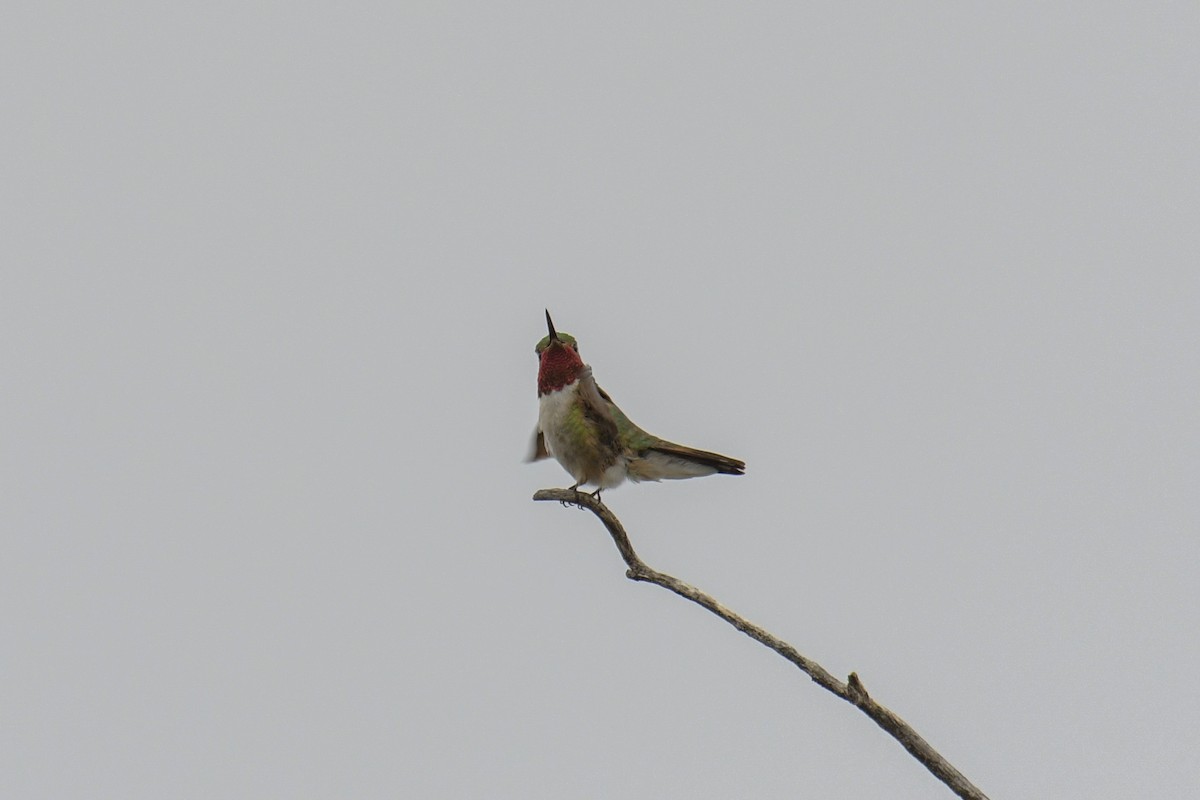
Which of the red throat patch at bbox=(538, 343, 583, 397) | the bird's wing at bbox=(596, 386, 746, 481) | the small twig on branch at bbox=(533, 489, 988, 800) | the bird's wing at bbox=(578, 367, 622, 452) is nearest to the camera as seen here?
the small twig on branch at bbox=(533, 489, 988, 800)

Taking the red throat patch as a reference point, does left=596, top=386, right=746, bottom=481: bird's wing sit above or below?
below

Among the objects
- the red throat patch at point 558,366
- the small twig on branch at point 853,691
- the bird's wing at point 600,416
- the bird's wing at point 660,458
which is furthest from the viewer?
the red throat patch at point 558,366

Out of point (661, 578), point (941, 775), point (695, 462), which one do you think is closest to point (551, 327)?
point (695, 462)

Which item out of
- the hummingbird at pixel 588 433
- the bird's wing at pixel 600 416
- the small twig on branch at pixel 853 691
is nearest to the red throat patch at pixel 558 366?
the hummingbird at pixel 588 433

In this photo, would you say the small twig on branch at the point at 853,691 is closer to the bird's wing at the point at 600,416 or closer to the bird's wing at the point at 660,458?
the bird's wing at the point at 660,458

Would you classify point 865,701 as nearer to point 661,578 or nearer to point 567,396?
point 661,578

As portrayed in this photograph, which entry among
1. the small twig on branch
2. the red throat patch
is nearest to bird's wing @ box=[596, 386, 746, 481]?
the red throat patch

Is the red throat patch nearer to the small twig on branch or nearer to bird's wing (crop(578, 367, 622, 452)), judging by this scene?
bird's wing (crop(578, 367, 622, 452))
